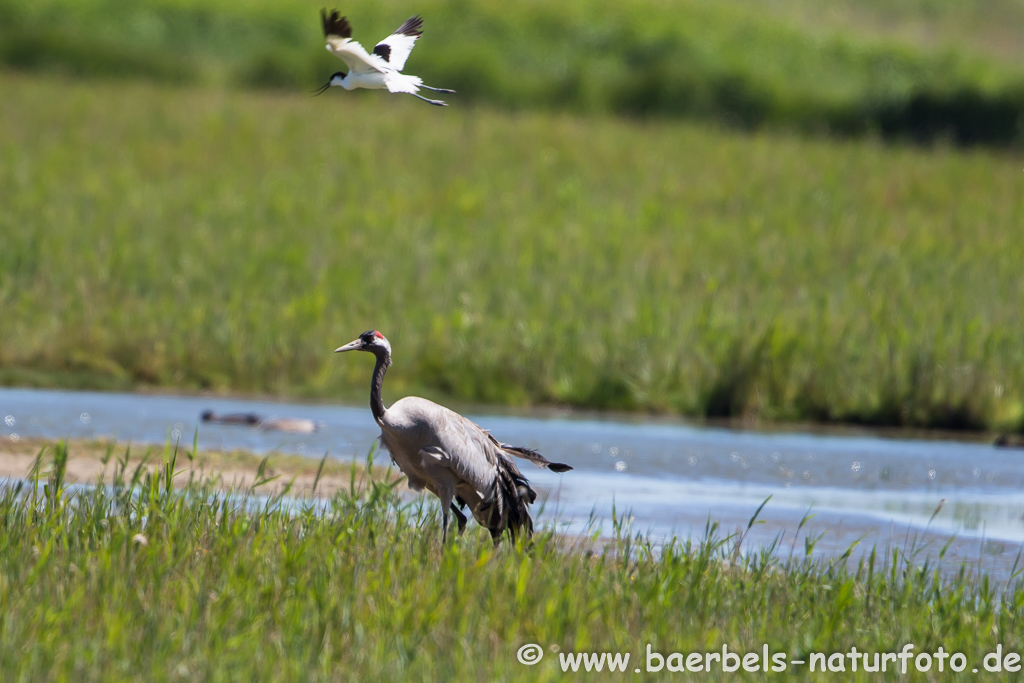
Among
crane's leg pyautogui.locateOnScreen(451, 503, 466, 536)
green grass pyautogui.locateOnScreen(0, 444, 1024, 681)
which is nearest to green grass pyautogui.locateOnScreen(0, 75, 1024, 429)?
crane's leg pyautogui.locateOnScreen(451, 503, 466, 536)

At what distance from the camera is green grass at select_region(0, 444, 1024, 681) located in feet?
17.7

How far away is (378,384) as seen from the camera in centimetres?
779

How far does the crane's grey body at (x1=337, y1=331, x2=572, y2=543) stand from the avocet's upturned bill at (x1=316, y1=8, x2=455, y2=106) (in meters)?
1.95

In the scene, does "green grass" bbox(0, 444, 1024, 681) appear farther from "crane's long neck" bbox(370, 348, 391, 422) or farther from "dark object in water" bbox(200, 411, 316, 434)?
"dark object in water" bbox(200, 411, 316, 434)

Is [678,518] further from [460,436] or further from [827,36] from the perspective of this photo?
[827,36]

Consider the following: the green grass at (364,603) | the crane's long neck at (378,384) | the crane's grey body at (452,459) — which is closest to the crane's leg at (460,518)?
the crane's grey body at (452,459)

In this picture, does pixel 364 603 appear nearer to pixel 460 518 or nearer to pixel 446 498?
pixel 446 498

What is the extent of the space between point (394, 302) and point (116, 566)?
37.1ft

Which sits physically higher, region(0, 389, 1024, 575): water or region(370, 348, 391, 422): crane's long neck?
region(370, 348, 391, 422): crane's long neck

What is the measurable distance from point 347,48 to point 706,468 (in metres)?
7.11

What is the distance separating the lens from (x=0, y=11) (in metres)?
37.0

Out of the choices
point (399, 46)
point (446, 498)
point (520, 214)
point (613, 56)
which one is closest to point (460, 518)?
point (446, 498)

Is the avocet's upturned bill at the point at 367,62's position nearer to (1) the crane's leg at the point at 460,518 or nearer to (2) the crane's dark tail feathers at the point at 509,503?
(2) the crane's dark tail feathers at the point at 509,503

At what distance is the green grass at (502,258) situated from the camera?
1566cm
